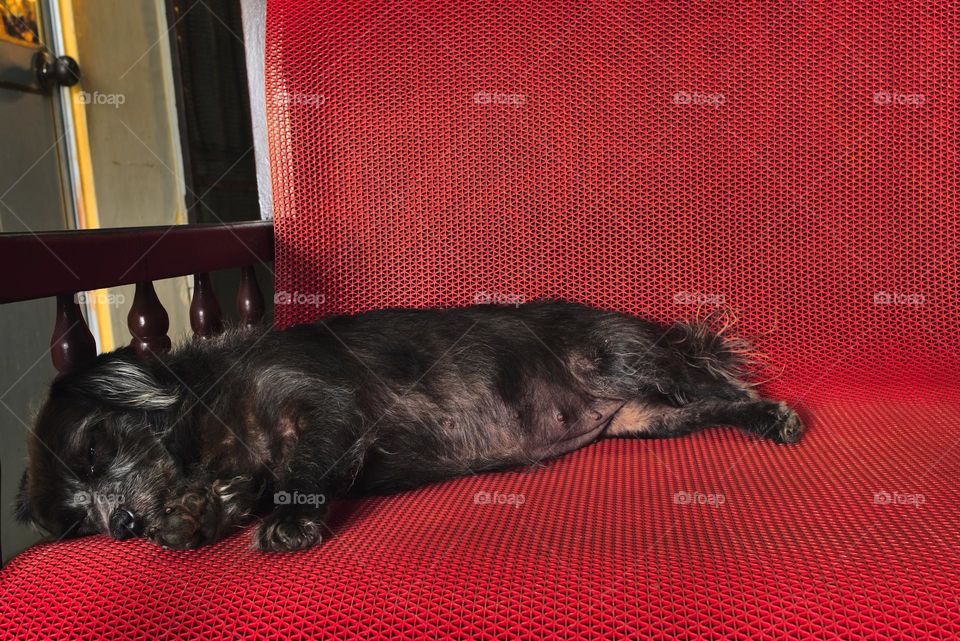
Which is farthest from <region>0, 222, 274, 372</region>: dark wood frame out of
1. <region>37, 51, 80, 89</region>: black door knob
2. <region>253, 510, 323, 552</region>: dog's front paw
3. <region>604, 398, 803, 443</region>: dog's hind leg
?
<region>37, 51, 80, 89</region>: black door knob

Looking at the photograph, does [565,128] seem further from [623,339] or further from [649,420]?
[649,420]

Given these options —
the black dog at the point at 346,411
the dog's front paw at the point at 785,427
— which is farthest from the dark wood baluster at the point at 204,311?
the dog's front paw at the point at 785,427

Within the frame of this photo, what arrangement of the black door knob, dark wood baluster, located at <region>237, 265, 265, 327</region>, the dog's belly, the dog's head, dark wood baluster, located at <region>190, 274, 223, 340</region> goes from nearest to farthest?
the dog's head < the dog's belly < dark wood baluster, located at <region>190, 274, 223, 340</region> < dark wood baluster, located at <region>237, 265, 265, 327</region> < the black door knob

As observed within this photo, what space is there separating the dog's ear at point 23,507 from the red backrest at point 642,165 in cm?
65

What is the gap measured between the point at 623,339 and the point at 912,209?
0.66m

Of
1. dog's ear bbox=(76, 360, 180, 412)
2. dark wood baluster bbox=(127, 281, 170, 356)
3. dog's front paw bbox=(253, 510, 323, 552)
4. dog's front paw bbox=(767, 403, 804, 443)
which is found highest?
dark wood baluster bbox=(127, 281, 170, 356)

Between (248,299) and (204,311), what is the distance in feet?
0.40

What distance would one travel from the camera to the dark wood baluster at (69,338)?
128 cm

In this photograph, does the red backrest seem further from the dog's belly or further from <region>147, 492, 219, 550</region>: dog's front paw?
<region>147, 492, 219, 550</region>: dog's front paw

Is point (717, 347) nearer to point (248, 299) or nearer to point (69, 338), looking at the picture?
point (248, 299)

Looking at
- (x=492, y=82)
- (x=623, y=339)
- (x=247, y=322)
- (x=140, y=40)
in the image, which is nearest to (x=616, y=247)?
(x=623, y=339)

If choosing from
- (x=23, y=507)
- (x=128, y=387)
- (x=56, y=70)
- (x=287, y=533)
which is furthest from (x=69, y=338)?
(x=56, y=70)

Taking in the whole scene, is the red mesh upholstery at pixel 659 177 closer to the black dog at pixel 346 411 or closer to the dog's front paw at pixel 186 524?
the black dog at pixel 346 411

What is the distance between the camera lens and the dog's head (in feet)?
4.08
